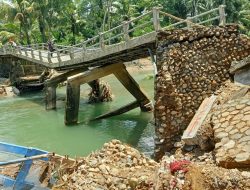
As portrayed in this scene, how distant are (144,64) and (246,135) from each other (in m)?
41.5

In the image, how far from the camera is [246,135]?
7.48 meters

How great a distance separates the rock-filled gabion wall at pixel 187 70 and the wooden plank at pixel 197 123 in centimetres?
59

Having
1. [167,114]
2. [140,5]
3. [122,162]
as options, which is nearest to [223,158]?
[122,162]

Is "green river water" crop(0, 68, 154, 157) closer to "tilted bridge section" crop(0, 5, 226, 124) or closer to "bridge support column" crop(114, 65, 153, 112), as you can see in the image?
"bridge support column" crop(114, 65, 153, 112)

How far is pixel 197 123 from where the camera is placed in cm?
920

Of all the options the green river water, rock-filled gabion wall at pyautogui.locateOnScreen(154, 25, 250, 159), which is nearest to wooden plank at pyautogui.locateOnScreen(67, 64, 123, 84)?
the green river water

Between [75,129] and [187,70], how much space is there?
7.52 metres

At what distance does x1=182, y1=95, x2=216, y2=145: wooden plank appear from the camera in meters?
8.72

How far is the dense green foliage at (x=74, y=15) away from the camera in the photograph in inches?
1581

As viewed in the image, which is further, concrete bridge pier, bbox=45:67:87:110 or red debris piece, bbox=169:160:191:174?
concrete bridge pier, bbox=45:67:87:110

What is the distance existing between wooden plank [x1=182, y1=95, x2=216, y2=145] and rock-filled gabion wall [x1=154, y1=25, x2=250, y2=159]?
591mm

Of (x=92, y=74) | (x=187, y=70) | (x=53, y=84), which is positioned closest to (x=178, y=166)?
(x=187, y=70)

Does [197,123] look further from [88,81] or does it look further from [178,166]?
[88,81]

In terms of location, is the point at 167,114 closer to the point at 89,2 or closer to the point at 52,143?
the point at 52,143
